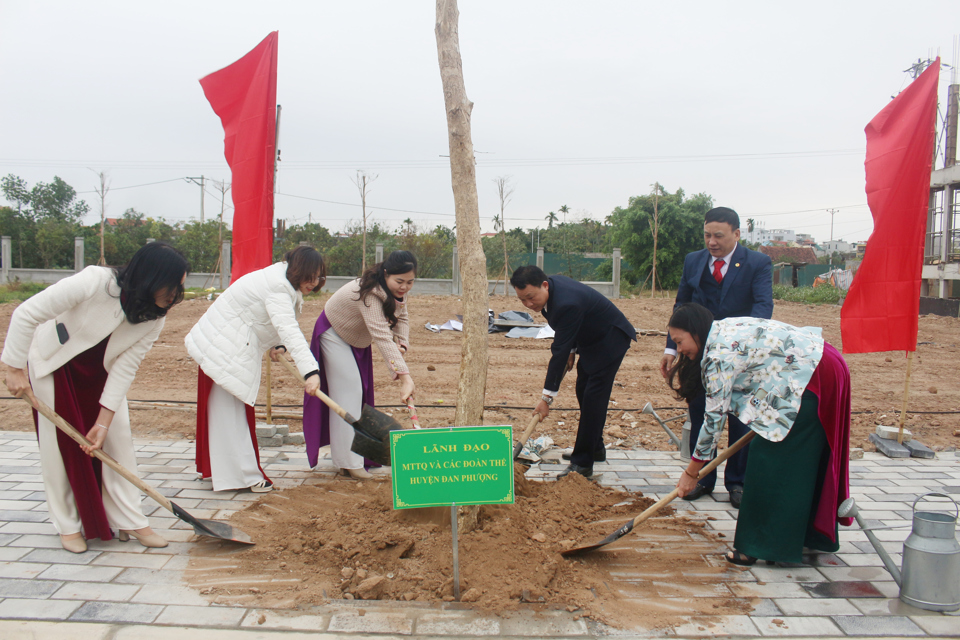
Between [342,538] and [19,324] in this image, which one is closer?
[19,324]

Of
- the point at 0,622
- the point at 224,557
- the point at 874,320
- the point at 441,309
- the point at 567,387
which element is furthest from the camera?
the point at 441,309

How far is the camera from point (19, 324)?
2889 millimetres

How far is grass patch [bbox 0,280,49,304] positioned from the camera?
57.9ft

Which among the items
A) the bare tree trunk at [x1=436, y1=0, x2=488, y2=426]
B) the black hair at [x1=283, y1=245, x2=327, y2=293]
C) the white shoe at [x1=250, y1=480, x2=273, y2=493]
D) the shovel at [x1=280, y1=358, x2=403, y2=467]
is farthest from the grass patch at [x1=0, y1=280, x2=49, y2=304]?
the bare tree trunk at [x1=436, y1=0, x2=488, y2=426]

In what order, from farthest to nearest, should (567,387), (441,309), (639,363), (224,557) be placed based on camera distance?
(441,309) → (639,363) → (567,387) → (224,557)

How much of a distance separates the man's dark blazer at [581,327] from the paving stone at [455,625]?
179cm

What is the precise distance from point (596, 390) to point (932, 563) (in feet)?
6.99

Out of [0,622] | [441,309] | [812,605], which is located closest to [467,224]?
[812,605]

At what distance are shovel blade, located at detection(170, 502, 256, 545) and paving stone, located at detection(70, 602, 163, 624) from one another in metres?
0.51

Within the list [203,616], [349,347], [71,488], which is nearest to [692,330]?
[349,347]

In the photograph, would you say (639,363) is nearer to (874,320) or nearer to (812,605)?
(874,320)

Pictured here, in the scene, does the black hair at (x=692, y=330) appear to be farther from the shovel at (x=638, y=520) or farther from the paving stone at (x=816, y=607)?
the paving stone at (x=816, y=607)

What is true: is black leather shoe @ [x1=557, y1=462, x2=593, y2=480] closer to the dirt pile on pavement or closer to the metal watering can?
the dirt pile on pavement

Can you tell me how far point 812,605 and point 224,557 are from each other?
2.84m
